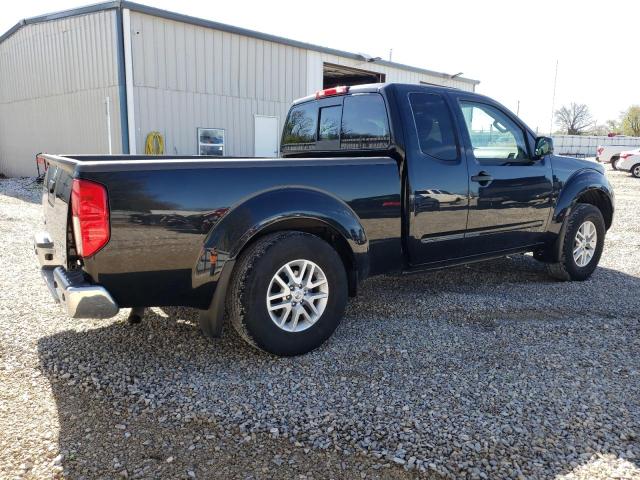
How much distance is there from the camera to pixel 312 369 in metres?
3.42

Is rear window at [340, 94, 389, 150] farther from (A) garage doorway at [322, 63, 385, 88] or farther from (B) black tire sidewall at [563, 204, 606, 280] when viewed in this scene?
(A) garage doorway at [322, 63, 385, 88]

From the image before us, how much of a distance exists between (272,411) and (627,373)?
2.33 m

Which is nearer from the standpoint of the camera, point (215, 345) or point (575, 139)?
point (215, 345)

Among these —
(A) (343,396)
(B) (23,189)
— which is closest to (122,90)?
(B) (23,189)

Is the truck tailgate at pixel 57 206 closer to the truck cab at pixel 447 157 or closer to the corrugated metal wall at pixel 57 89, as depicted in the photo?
the truck cab at pixel 447 157

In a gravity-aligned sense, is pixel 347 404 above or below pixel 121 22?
below

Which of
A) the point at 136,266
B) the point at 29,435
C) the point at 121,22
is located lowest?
the point at 29,435

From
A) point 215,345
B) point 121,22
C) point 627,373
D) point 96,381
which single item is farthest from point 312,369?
point 121,22

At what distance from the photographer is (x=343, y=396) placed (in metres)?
→ 3.05

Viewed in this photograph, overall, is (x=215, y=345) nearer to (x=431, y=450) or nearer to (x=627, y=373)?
(x=431, y=450)

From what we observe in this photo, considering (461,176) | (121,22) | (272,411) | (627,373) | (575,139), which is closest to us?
(272,411)

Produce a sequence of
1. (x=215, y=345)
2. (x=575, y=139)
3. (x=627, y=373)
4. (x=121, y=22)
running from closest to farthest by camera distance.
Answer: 1. (x=627, y=373)
2. (x=215, y=345)
3. (x=121, y=22)
4. (x=575, y=139)

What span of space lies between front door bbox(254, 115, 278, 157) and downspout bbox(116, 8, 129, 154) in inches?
145

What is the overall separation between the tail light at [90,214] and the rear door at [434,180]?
2243mm
